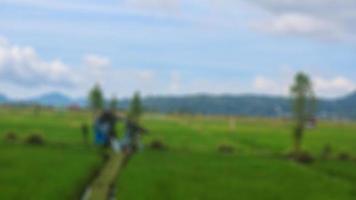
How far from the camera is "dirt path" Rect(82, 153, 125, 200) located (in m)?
34.6

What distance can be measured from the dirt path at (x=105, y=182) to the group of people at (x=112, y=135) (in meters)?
9.52

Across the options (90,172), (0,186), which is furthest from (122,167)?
(0,186)

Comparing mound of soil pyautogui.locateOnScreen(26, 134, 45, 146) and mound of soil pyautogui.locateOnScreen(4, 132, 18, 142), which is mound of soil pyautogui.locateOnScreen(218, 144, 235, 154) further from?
mound of soil pyautogui.locateOnScreen(4, 132, 18, 142)

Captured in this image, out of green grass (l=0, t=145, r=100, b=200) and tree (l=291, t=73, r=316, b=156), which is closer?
green grass (l=0, t=145, r=100, b=200)

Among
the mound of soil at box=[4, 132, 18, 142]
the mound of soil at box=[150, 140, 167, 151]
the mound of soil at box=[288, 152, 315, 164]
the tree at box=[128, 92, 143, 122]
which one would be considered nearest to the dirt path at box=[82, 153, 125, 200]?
the mound of soil at box=[150, 140, 167, 151]

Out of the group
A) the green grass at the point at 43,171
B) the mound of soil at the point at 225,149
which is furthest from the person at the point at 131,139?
the mound of soil at the point at 225,149

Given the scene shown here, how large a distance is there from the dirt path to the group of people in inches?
375

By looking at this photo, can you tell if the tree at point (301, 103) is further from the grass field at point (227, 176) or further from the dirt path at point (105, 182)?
the dirt path at point (105, 182)

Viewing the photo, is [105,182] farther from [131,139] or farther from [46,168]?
[131,139]

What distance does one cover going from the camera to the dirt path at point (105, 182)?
113 feet

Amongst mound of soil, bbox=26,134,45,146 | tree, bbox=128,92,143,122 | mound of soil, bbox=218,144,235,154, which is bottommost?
mound of soil, bbox=218,144,235,154

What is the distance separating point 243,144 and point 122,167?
32667 millimetres

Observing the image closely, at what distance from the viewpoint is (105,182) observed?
40.1 metres

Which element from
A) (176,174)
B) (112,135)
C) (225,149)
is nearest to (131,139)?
(112,135)
